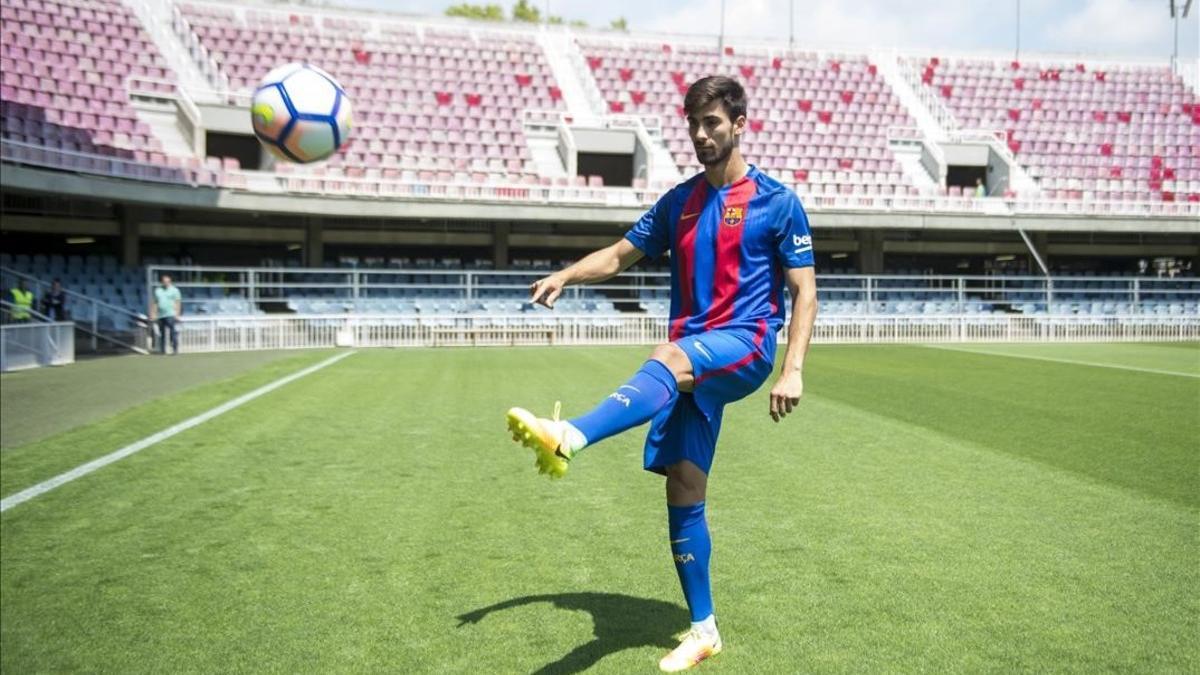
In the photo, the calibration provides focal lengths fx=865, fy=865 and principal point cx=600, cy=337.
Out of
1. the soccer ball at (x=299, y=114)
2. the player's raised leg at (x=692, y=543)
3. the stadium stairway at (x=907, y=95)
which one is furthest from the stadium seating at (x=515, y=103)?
the player's raised leg at (x=692, y=543)

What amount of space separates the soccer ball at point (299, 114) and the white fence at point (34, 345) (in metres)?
12.3

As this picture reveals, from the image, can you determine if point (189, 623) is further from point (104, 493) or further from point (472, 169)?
point (472, 169)

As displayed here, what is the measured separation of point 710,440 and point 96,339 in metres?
23.3

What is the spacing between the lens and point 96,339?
22.4m

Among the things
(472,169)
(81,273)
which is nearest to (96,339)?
(81,273)

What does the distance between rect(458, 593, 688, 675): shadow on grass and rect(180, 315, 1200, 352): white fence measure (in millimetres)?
20672

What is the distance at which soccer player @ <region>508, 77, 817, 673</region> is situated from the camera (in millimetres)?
3246

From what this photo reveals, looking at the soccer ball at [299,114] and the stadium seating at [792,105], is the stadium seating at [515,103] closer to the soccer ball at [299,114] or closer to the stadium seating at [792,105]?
the stadium seating at [792,105]

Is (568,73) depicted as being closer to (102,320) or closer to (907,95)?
(907,95)

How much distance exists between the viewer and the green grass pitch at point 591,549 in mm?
3395

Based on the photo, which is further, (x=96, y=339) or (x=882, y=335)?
(x=882, y=335)

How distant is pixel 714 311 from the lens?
3438 mm

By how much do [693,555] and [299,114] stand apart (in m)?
4.98

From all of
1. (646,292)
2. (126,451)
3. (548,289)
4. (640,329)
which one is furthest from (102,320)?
(548,289)
